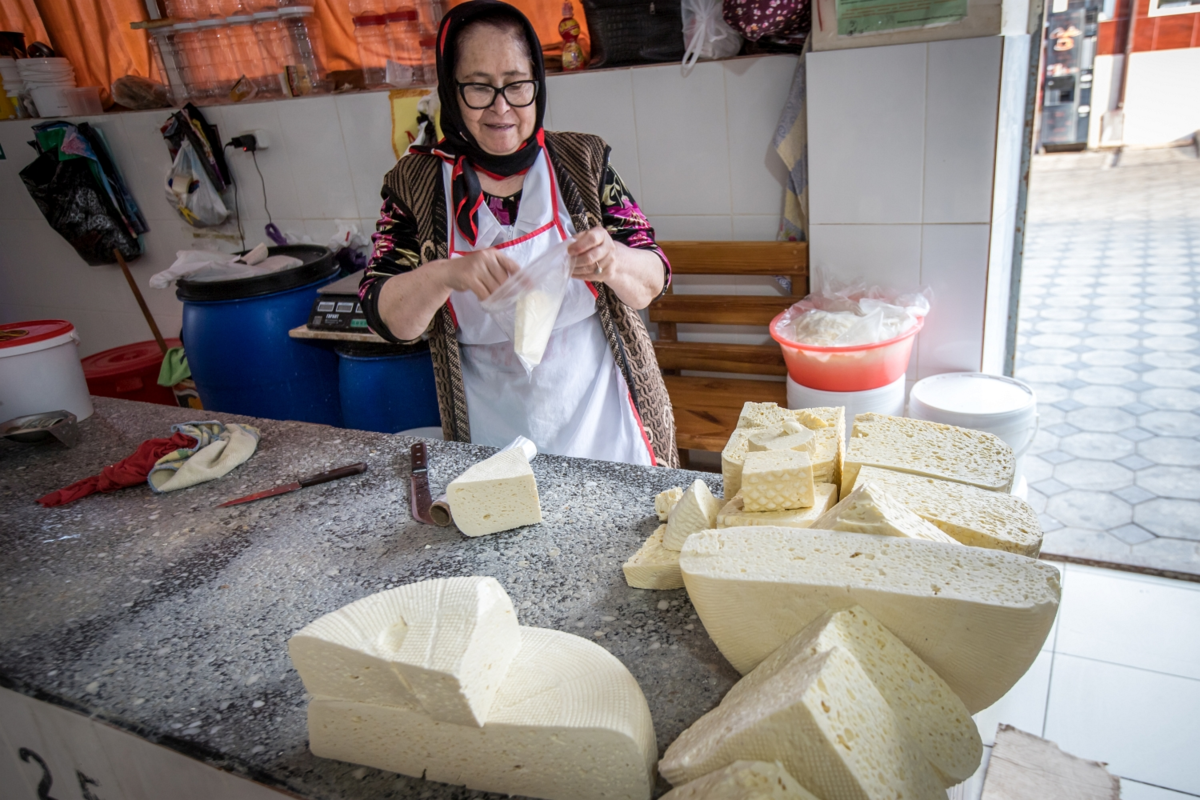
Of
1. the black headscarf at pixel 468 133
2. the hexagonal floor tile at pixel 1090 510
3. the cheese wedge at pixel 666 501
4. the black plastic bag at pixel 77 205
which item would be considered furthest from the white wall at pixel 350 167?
the cheese wedge at pixel 666 501

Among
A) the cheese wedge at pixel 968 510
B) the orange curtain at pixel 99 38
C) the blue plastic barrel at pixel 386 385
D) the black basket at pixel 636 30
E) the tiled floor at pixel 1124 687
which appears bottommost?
the tiled floor at pixel 1124 687

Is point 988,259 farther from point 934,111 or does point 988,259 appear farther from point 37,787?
point 37,787

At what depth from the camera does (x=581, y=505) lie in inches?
57.4

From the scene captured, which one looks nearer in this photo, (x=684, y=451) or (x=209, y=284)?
(x=209, y=284)

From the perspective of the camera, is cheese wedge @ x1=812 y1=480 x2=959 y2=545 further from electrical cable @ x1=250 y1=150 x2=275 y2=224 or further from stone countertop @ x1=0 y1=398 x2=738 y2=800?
electrical cable @ x1=250 y1=150 x2=275 y2=224

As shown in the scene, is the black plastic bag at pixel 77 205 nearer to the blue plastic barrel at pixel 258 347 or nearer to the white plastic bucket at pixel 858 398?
the blue plastic barrel at pixel 258 347

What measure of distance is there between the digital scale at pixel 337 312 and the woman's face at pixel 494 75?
4.03 feet

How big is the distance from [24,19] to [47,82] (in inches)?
20.0

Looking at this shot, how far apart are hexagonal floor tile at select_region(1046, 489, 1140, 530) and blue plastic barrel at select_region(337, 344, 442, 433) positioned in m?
2.55

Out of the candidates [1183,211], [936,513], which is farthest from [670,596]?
[1183,211]

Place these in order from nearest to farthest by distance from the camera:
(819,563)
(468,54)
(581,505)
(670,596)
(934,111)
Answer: (819,563) < (670,596) < (581,505) < (468,54) < (934,111)

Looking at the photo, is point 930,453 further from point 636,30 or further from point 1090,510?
point 1090,510

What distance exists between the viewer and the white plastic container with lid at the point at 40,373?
198 cm

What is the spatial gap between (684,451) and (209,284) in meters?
A: 2.03
